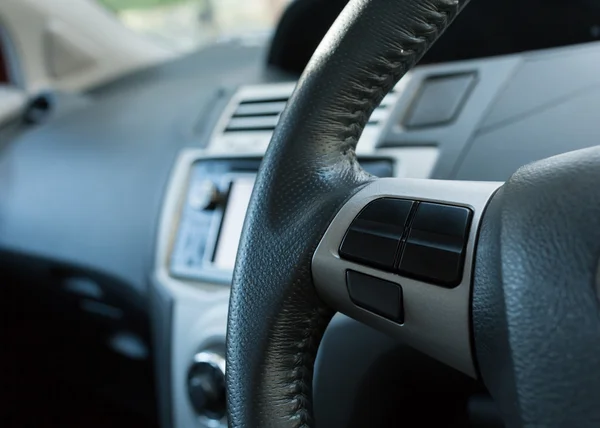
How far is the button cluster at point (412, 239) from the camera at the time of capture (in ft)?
1.43

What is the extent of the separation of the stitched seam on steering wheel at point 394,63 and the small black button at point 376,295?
9 cm

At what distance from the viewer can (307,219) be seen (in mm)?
498

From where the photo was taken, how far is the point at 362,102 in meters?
0.50

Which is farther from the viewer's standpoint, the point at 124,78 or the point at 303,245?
the point at 124,78

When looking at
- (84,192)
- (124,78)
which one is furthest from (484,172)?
(124,78)

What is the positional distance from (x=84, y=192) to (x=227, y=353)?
0.63 metres

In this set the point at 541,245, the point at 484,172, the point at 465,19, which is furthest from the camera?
the point at 465,19

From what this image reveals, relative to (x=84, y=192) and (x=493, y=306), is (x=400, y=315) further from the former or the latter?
(x=84, y=192)

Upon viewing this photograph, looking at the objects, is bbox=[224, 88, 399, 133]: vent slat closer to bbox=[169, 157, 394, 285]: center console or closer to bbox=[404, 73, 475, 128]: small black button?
bbox=[169, 157, 394, 285]: center console

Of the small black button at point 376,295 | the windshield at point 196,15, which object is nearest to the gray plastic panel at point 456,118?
the small black button at point 376,295

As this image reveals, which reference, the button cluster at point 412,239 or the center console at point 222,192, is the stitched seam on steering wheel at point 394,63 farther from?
the center console at point 222,192

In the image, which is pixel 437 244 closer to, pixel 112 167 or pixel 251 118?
pixel 251 118

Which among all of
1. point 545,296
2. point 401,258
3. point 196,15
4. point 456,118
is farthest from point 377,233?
point 196,15

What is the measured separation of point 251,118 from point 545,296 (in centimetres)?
60
